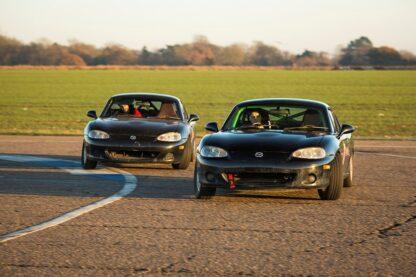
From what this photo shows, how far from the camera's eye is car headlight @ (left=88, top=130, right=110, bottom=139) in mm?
14664

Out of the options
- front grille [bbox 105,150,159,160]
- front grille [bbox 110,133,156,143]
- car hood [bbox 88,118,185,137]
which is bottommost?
front grille [bbox 105,150,159,160]

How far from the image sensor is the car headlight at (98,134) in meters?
14.7

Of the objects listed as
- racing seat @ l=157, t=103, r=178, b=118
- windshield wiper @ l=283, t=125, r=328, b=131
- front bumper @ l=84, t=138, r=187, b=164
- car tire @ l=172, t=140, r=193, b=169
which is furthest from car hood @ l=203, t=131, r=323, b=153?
racing seat @ l=157, t=103, r=178, b=118

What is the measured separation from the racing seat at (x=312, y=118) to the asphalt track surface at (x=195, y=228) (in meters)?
0.89

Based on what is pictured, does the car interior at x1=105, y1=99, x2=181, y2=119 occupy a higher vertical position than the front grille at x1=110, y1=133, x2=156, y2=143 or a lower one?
higher

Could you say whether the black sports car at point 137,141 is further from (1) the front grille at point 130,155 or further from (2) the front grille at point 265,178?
(2) the front grille at point 265,178

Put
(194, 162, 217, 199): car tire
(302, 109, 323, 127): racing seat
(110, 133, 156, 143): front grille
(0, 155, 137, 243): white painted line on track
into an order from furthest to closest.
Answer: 1. (110, 133, 156, 143): front grille
2. (302, 109, 323, 127): racing seat
3. (194, 162, 217, 199): car tire
4. (0, 155, 137, 243): white painted line on track

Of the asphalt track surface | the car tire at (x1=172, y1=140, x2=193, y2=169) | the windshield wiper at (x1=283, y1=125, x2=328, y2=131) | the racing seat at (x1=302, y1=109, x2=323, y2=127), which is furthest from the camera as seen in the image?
the car tire at (x1=172, y1=140, x2=193, y2=169)

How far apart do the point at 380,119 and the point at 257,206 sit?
24.2 metres

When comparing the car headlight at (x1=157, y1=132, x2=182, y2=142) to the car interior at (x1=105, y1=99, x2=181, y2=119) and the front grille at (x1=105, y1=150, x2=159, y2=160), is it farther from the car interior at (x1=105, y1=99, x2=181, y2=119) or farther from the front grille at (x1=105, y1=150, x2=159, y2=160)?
the car interior at (x1=105, y1=99, x2=181, y2=119)

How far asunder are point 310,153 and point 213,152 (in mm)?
1120

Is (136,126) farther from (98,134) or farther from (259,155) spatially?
(259,155)

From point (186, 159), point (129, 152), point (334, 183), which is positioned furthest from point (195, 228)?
point (186, 159)

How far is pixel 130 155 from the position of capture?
47.9ft
